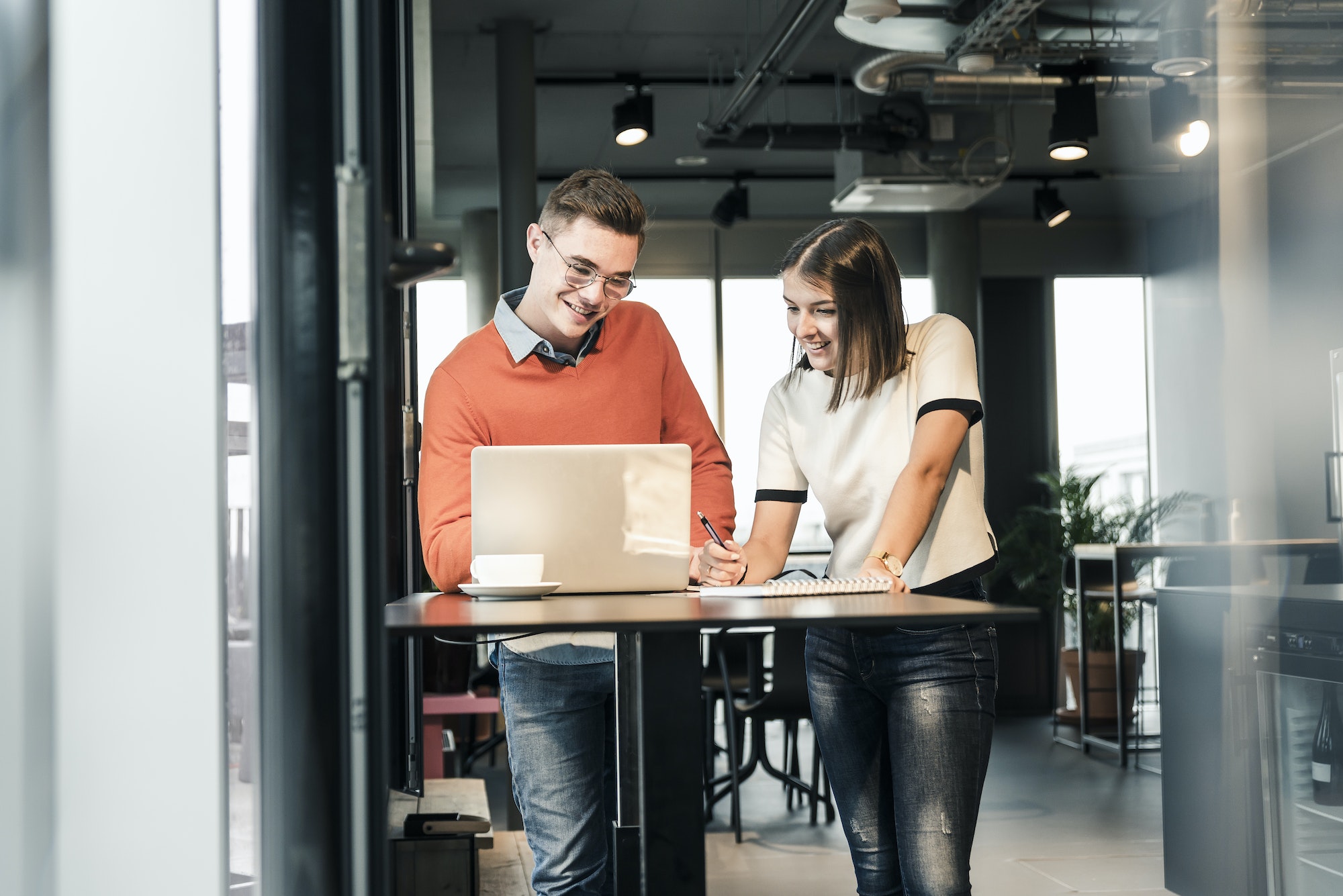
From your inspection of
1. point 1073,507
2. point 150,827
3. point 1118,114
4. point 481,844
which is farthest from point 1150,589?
point 150,827

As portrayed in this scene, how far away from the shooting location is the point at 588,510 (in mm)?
1603

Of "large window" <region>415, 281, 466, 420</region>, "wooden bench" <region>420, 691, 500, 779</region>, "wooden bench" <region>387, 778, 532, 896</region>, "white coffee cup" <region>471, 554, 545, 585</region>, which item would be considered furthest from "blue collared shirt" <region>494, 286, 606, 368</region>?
"large window" <region>415, 281, 466, 420</region>

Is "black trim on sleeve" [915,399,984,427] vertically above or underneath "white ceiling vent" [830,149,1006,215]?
underneath

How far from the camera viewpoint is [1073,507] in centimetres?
787

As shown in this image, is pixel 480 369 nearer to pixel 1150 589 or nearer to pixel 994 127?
pixel 994 127

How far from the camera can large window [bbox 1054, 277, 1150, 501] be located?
8.80 meters

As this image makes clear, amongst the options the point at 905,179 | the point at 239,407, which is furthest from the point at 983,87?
the point at 239,407

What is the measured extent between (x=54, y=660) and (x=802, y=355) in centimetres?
145

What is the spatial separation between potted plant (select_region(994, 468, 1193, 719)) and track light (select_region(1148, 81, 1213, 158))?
109 inches

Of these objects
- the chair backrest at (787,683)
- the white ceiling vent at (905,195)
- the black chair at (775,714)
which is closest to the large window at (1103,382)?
the white ceiling vent at (905,195)

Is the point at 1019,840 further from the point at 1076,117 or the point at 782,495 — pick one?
the point at 1076,117

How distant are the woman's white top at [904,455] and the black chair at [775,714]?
2.35 metres

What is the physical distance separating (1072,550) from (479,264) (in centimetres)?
452

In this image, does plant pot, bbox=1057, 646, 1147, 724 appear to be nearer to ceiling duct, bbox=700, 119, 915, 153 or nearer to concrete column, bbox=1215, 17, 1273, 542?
ceiling duct, bbox=700, 119, 915, 153
